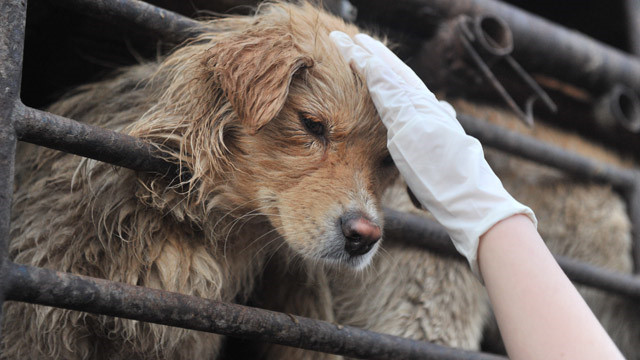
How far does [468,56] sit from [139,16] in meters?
1.42

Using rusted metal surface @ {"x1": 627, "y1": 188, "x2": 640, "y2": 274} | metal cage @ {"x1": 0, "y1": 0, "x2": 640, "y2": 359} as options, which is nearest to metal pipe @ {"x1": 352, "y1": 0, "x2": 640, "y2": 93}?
rusted metal surface @ {"x1": 627, "y1": 188, "x2": 640, "y2": 274}

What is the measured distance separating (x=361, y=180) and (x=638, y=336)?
2.50 metres

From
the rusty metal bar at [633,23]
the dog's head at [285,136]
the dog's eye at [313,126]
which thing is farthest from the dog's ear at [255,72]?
the rusty metal bar at [633,23]

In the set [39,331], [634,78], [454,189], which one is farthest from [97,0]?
[634,78]

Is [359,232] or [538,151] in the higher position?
[359,232]

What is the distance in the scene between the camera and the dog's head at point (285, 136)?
5.75ft

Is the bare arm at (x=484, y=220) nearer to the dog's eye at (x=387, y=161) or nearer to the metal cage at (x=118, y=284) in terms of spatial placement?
the dog's eye at (x=387, y=161)

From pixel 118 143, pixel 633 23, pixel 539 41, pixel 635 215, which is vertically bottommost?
pixel 635 215

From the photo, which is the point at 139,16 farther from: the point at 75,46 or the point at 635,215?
the point at 635,215

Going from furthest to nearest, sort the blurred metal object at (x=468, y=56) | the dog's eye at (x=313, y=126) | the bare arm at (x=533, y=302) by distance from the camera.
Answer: the blurred metal object at (x=468, y=56), the dog's eye at (x=313, y=126), the bare arm at (x=533, y=302)

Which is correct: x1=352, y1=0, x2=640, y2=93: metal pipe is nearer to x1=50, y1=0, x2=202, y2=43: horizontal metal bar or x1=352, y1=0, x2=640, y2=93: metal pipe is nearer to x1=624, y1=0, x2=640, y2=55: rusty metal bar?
x1=624, y1=0, x2=640, y2=55: rusty metal bar

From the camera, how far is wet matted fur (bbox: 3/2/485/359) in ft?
5.78

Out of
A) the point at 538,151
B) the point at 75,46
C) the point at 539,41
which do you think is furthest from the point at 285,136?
the point at 539,41

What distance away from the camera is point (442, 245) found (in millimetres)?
2354
